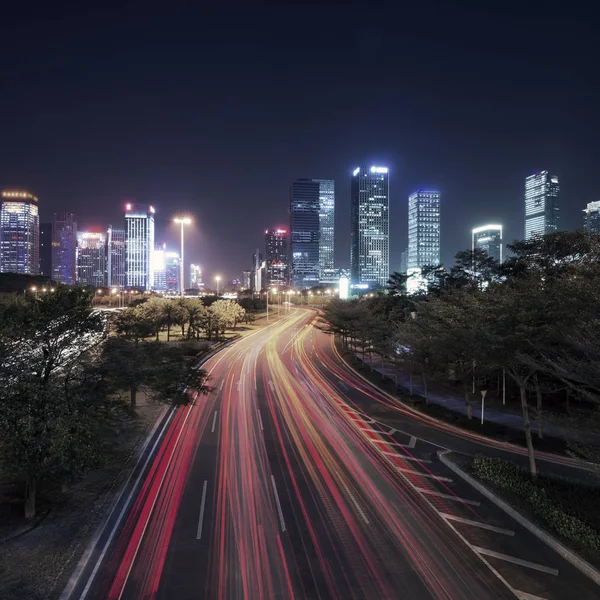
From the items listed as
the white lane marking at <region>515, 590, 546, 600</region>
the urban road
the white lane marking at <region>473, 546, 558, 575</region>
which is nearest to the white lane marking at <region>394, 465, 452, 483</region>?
the urban road

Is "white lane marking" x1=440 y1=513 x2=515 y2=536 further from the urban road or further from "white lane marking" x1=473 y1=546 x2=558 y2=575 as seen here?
"white lane marking" x1=473 y1=546 x2=558 y2=575

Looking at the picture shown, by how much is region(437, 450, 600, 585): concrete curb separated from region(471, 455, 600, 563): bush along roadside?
0.34m

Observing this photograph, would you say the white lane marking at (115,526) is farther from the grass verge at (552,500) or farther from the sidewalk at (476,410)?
the sidewalk at (476,410)

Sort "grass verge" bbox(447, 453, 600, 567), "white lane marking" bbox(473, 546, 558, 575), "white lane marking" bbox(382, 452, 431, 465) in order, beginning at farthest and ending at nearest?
"white lane marking" bbox(382, 452, 431, 465) → "grass verge" bbox(447, 453, 600, 567) → "white lane marking" bbox(473, 546, 558, 575)

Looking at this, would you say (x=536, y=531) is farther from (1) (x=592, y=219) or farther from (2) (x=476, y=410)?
(1) (x=592, y=219)

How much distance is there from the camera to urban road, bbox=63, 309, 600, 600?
10.6 metres

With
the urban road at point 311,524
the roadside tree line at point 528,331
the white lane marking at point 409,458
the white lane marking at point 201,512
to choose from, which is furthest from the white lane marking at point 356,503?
the roadside tree line at point 528,331

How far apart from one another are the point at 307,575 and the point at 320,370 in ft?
99.9

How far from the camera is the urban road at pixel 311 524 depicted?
34.6ft

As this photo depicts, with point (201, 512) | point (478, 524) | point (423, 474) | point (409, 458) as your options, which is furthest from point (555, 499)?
point (201, 512)

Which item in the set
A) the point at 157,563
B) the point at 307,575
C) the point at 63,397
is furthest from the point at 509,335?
the point at 63,397

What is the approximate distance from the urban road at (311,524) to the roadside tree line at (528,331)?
441 centimetres

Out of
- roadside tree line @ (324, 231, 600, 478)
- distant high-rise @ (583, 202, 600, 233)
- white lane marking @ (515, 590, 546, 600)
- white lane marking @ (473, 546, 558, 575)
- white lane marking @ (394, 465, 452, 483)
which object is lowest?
white lane marking @ (394, 465, 452, 483)

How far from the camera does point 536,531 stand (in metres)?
12.8
